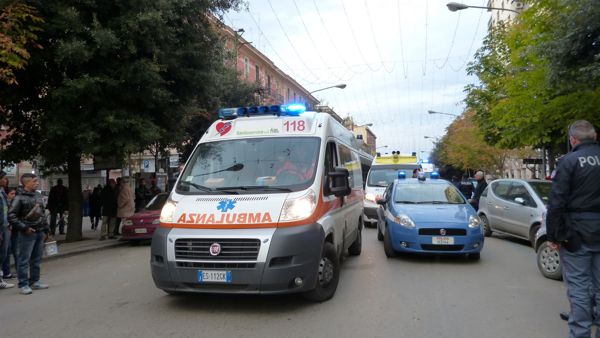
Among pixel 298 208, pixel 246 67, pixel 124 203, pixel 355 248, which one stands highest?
pixel 246 67

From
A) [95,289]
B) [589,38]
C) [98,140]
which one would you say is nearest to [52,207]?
[98,140]

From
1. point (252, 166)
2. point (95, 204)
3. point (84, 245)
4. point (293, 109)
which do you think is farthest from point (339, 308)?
point (95, 204)

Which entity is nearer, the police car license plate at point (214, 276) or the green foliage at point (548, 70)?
the police car license plate at point (214, 276)

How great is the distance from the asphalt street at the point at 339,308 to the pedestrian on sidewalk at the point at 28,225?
0.36 metres

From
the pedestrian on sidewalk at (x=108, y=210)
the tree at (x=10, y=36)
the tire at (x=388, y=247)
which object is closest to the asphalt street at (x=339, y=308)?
the tire at (x=388, y=247)

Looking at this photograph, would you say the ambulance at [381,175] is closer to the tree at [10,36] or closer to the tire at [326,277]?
the tire at [326,277]

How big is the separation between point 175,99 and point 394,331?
10.1 m

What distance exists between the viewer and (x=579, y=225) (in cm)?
423

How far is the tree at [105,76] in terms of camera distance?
1109cm

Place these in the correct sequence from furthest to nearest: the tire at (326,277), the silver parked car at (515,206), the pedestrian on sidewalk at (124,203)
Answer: the pedestrian on sidewalk at (124,203) < the silver parked car at (515,206) < the tire at (326,277)

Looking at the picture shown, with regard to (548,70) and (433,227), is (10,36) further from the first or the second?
(548,70)

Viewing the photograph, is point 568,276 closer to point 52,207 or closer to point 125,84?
point 125,84

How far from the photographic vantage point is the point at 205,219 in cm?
565

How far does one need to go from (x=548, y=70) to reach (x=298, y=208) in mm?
7026
